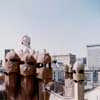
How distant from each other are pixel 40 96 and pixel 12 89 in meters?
0.20

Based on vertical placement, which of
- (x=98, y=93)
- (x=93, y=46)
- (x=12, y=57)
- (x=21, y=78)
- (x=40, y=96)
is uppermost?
(x=93, y=46)

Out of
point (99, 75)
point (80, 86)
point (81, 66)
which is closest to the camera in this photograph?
point (81, 66)

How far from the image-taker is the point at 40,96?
41.8 inches

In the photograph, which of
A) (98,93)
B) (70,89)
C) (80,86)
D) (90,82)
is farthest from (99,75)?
(80,86)

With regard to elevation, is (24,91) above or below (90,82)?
above

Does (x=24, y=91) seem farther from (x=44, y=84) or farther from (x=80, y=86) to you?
(x=80, y=86)

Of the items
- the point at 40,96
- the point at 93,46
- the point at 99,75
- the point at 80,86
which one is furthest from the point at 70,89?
the point at 93,46

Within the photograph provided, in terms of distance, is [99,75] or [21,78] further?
[99,75]

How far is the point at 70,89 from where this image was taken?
3883 millimetres

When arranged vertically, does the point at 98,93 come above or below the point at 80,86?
below

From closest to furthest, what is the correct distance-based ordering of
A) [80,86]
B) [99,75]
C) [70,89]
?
[80,86], [70,89], [99,75]

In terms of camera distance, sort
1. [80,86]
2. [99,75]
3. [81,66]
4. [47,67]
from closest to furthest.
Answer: [47,67], [81,66], [80,86], [99,75]

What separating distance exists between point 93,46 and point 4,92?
13.3 metres

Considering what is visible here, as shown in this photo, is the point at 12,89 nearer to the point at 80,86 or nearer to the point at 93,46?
the point at 80,86
